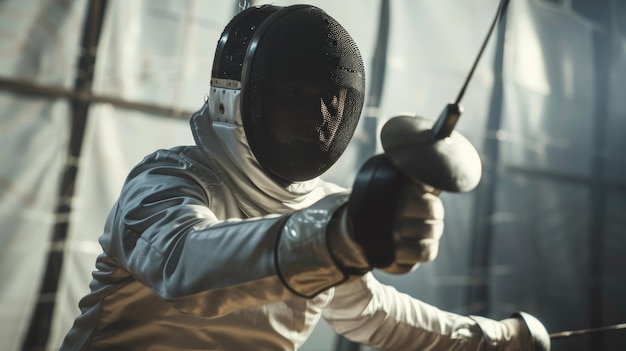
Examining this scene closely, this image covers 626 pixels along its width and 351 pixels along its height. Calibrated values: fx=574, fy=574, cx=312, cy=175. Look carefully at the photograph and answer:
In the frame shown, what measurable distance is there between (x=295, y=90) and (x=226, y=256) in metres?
0.46

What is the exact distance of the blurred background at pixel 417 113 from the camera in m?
2.25

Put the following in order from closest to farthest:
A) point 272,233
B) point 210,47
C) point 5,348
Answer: point 272,233 → point 5,348 → point 210,47

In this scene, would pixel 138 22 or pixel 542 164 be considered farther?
pixel 542 164

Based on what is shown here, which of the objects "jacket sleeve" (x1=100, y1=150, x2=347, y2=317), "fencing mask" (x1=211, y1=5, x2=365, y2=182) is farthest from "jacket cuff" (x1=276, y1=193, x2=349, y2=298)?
"fencing mask" (x1=211, y1=5, x2=365, y2=182)

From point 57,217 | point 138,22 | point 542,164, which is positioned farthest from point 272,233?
point 542,164

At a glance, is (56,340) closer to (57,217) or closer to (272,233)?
(57,217)

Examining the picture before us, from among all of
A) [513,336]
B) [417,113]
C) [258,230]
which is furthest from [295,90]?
[417,113]

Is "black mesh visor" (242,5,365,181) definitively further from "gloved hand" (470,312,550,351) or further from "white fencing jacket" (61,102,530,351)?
"gloved hand" (470,312,550,351)

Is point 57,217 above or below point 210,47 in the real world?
below

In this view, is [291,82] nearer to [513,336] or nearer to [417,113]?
[513,336]

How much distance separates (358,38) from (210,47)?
0.89 m

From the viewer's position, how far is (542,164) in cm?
430

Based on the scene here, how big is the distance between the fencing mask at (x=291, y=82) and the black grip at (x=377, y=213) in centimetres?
44

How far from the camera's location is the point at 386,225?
2.21 ft
